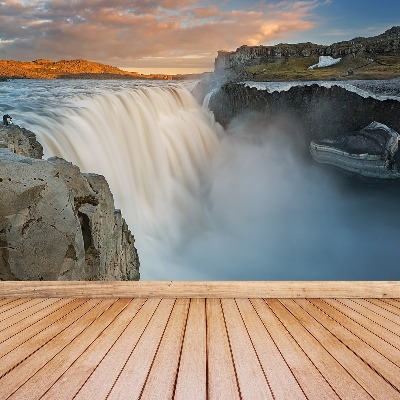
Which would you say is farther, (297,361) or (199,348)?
(199,348)

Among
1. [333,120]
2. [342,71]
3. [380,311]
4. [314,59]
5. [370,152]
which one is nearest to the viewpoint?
[380,311]

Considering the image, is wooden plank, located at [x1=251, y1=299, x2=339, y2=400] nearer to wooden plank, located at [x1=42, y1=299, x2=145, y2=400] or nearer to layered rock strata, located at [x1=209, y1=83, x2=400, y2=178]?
wooden plank, located at [x1=42, y1=299, x2=145, y2=400]

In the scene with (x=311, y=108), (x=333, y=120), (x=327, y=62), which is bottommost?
(x=333, y=120)

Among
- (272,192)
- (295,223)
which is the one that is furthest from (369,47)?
(295,223)

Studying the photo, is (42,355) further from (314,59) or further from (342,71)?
(314,59)

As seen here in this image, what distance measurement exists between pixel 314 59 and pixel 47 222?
Result: 4037cm

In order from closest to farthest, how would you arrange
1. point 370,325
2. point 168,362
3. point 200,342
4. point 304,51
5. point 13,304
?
point 168,362 → point 200,342 → point 370,325 → point 13,304 → point 304,51

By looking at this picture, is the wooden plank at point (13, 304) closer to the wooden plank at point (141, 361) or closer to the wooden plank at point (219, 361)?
the wooden plank at point (141, 361)

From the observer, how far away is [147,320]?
3533mm

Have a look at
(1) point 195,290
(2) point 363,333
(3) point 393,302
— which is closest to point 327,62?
(3) point 393,302

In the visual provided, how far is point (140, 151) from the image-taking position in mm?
15578

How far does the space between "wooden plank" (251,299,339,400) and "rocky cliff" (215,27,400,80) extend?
23.1m

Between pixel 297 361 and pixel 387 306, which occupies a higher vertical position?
pixel 297 361

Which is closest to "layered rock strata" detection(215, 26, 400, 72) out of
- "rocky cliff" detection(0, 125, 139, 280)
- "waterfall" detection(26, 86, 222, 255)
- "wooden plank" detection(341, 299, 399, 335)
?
"waterfall" detection(26, 86, 222, 255)
